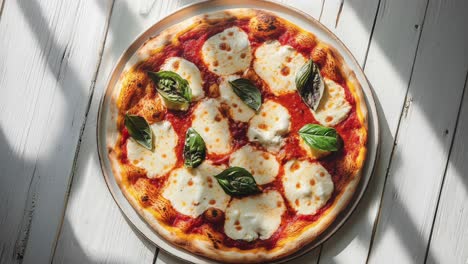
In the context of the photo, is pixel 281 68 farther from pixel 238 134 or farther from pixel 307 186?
pixel 307 186

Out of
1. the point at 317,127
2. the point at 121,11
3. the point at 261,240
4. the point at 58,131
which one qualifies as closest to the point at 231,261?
the point at 261,240

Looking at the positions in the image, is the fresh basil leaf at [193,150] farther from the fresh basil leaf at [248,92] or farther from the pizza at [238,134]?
the fresh basil leaf at [248,92]

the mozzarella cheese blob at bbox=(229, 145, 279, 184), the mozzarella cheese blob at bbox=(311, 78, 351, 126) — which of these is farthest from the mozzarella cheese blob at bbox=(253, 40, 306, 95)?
the mozzarella cheese blob at bbox=(229, 145, 279, 184)

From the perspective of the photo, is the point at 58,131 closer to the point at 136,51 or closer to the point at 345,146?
the point at 136,51

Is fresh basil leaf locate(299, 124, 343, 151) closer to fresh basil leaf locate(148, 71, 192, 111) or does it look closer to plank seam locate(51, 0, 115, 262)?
fresh basil leaf locate(148, 71, 192, 111)

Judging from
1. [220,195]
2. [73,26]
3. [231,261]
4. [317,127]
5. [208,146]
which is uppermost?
[73,26]

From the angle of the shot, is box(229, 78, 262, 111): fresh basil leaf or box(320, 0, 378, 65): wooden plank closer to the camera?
box(229, 78, 262, 111): fresh basil leaf

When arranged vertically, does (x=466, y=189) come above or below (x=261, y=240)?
above
